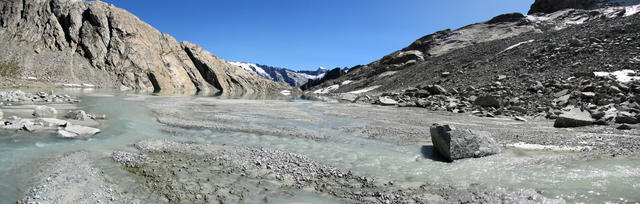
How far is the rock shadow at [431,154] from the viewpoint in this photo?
944 cm

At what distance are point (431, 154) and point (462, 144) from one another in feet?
3.55

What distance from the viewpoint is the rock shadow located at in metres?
9.44

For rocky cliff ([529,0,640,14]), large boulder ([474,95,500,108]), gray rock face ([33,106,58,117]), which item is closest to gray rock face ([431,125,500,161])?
large boulder ([474,95,500,108])

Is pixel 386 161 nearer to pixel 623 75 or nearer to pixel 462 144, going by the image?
pixel 462 144

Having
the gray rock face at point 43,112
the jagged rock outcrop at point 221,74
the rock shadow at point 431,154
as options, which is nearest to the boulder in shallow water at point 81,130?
the gray rock face at point 43,112

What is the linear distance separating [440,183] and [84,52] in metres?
87.8

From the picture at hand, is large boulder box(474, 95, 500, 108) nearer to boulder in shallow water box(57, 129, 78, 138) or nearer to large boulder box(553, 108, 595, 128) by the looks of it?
large boulder box(553, 108, 595, 128)

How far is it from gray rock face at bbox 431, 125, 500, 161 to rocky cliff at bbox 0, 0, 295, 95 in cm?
7037

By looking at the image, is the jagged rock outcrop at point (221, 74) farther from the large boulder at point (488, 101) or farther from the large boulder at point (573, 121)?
the large boulder at point (573, 121)

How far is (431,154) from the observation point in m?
10.1

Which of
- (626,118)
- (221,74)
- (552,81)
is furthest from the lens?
(221,74)

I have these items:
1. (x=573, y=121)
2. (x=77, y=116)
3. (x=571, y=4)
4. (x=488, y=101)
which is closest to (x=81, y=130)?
(x=77, y=116)

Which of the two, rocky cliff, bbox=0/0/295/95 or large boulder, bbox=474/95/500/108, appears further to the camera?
rocky cliff, bbox=0/0/295/95

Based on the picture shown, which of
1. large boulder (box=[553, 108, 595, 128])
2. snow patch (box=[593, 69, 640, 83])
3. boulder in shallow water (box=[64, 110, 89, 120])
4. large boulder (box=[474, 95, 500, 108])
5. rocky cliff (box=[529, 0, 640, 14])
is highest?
rocky cliff (box=[529, 0, 640, 14])
